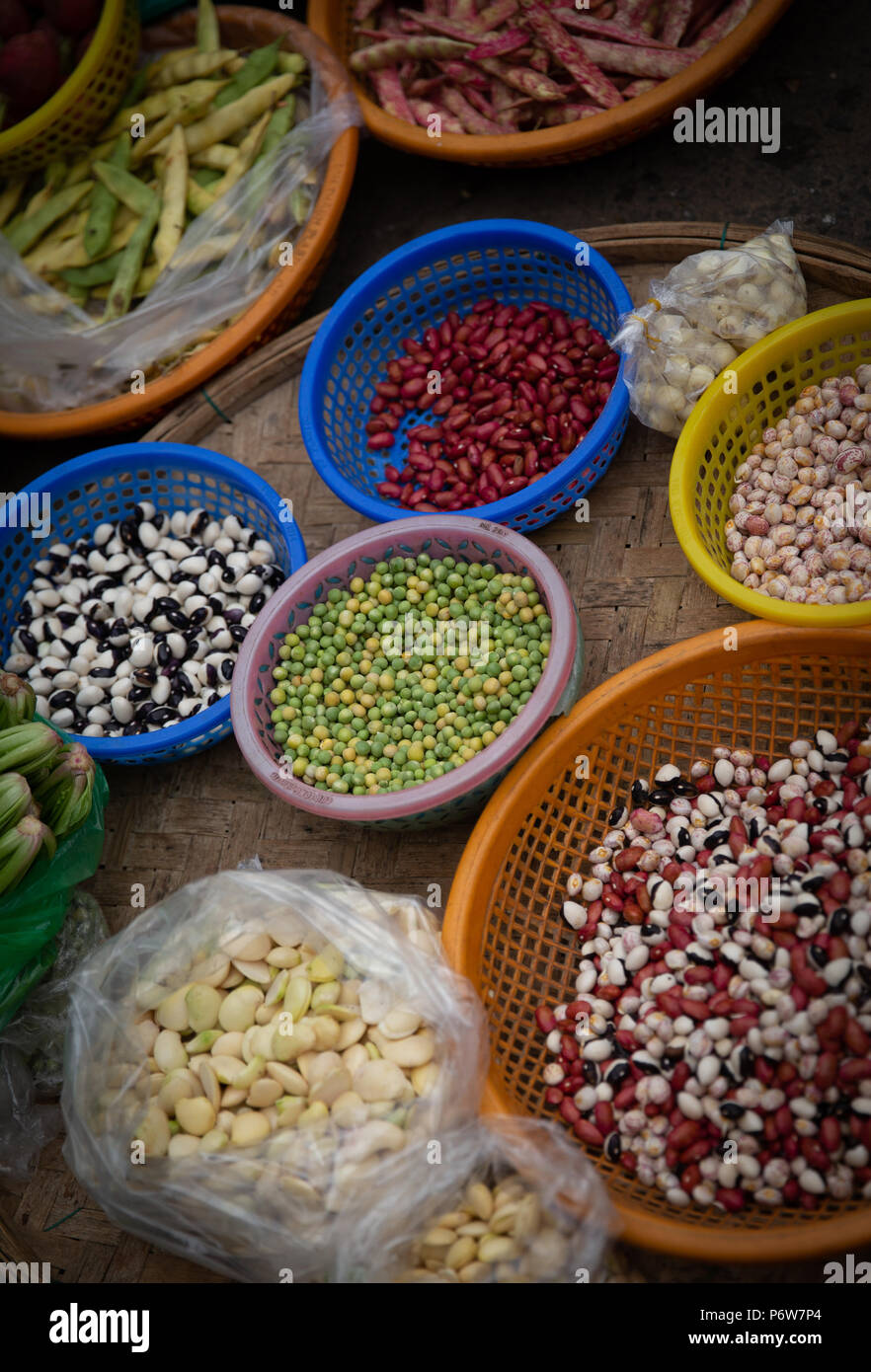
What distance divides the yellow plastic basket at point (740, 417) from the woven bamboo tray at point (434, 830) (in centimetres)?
17

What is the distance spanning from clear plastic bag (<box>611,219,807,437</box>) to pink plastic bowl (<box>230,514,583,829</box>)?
0.36 meters

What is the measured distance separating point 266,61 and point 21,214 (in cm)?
67

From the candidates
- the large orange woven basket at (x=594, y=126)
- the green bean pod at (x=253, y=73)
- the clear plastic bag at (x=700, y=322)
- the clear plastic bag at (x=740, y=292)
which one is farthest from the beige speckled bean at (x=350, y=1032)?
the green bean pod at (x=253, y=73)

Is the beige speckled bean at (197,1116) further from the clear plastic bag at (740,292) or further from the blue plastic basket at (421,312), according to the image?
the clear plastic bag at (740,292)

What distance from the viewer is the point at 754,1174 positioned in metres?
1.37

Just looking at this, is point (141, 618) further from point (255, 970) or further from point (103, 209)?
point (103, 209)

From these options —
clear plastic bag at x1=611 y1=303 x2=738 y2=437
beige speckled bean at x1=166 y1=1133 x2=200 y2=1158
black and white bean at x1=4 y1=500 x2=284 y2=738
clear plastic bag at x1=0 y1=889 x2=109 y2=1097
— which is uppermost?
clear plastic bag at x1=611 y1=303 x2=738 y2=437

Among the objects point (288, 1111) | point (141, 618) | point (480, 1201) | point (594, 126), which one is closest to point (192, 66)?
point (594, 126)

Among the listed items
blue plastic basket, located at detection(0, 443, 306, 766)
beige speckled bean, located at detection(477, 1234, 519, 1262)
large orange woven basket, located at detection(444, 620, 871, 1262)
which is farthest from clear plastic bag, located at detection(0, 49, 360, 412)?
beige speckled bean, located at detection(477, 1234, 519, 1262)

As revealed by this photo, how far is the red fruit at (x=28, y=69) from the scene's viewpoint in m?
2.39

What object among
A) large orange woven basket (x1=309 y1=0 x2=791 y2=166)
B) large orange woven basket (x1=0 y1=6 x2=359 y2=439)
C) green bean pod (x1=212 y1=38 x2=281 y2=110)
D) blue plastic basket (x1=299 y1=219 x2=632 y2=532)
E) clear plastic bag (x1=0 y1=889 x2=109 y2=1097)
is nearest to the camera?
clear plastic bag (x1=0 y1=889 x2=109 y2=1097)

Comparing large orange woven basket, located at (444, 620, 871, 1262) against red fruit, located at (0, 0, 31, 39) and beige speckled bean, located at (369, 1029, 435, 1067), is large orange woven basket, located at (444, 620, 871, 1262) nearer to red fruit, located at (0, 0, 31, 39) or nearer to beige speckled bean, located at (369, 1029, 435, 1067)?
beige speckled bean, located at (369, 1029, 435, 1067)

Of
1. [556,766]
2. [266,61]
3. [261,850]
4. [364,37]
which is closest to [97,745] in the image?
[261,850]

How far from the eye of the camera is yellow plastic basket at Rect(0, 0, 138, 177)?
2.39 metres
